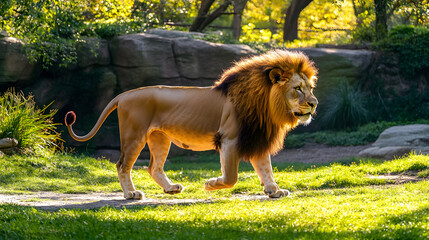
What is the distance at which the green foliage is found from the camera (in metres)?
20.2

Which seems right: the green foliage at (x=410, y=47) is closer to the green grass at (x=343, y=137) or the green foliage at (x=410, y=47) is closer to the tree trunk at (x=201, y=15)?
the green grass at (x=343, y=137)

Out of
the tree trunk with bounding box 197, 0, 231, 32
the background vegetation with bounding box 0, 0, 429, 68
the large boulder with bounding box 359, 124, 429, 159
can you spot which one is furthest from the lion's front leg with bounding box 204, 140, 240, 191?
the tree trunk with bounding box 197, 0, 231, 32

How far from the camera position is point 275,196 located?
8.22 m

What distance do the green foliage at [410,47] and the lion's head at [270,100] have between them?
13.3 metres

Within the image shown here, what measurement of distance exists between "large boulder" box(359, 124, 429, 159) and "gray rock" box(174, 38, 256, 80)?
4.73 meters

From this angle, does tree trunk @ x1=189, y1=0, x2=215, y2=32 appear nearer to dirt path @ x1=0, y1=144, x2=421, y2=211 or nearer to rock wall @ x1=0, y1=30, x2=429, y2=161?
rock wall @ x1=0, y1=30, x2=429, y2=161

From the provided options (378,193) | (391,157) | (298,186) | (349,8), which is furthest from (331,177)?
(349,8)

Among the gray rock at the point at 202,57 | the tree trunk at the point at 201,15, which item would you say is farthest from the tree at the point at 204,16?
the gray rock at the point at 202,57

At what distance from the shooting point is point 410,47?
67.2ft

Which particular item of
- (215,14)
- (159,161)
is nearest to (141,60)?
(215,14)

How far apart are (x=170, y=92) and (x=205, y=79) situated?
9.18 metres

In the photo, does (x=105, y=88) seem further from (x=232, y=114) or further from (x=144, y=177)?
(x=232, y=114)

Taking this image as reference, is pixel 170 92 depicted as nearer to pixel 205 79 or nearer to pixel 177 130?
→ pixel 177 130

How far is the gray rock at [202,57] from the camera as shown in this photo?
1747 cm
